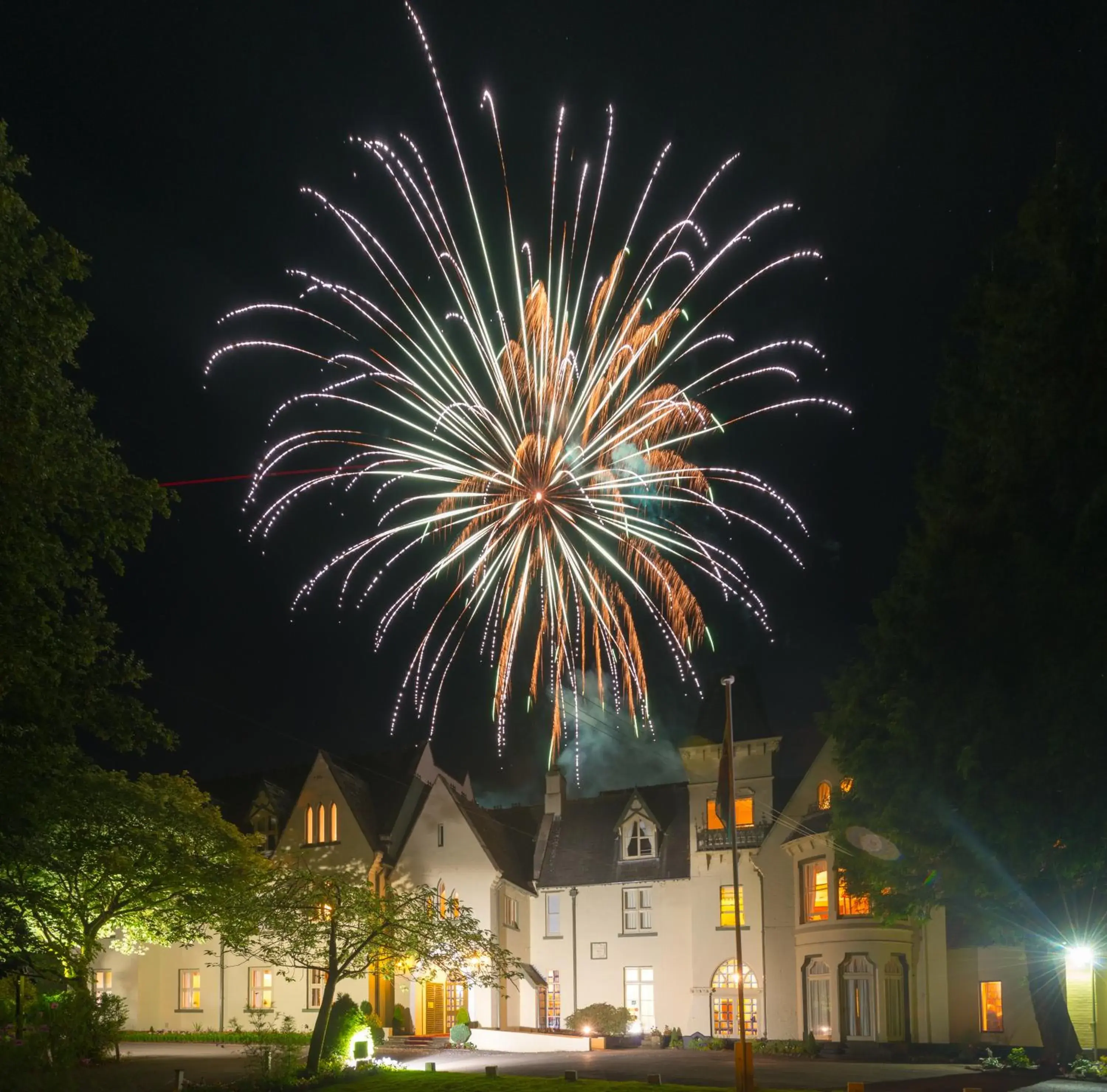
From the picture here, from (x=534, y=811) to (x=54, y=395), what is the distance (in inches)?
1471

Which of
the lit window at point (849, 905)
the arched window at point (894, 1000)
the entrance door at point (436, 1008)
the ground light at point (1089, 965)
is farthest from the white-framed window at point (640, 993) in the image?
the ground light at point (1089, 965)

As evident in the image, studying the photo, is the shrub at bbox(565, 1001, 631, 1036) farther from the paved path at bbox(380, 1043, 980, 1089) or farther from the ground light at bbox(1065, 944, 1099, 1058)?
the ground light at bbox(1065, 944, 1099, 1058)

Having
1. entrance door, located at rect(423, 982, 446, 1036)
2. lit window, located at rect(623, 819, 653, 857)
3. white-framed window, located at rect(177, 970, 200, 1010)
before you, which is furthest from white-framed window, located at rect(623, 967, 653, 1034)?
white-framed window, located at rect(177, 970, 200, 1010)

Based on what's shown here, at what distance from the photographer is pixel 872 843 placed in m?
Result: 28.5

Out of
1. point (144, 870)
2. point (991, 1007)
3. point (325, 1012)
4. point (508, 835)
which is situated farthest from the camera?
point (508, 835)

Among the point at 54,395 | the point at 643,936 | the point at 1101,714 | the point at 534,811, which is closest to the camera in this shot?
the point at 54,395

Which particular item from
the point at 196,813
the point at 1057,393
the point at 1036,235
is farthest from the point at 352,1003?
the point at 1036,235

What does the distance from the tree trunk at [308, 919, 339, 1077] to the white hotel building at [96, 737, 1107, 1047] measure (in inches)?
431

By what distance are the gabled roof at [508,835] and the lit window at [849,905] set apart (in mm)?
12635

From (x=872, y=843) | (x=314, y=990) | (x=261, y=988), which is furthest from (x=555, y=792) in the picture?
(x=872, y=843)

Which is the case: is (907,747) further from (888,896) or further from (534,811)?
(534,811)

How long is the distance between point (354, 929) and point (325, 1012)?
2681 millimetres

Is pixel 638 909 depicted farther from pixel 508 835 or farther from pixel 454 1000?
pixel 454 1000

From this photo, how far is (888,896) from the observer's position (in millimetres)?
29578
